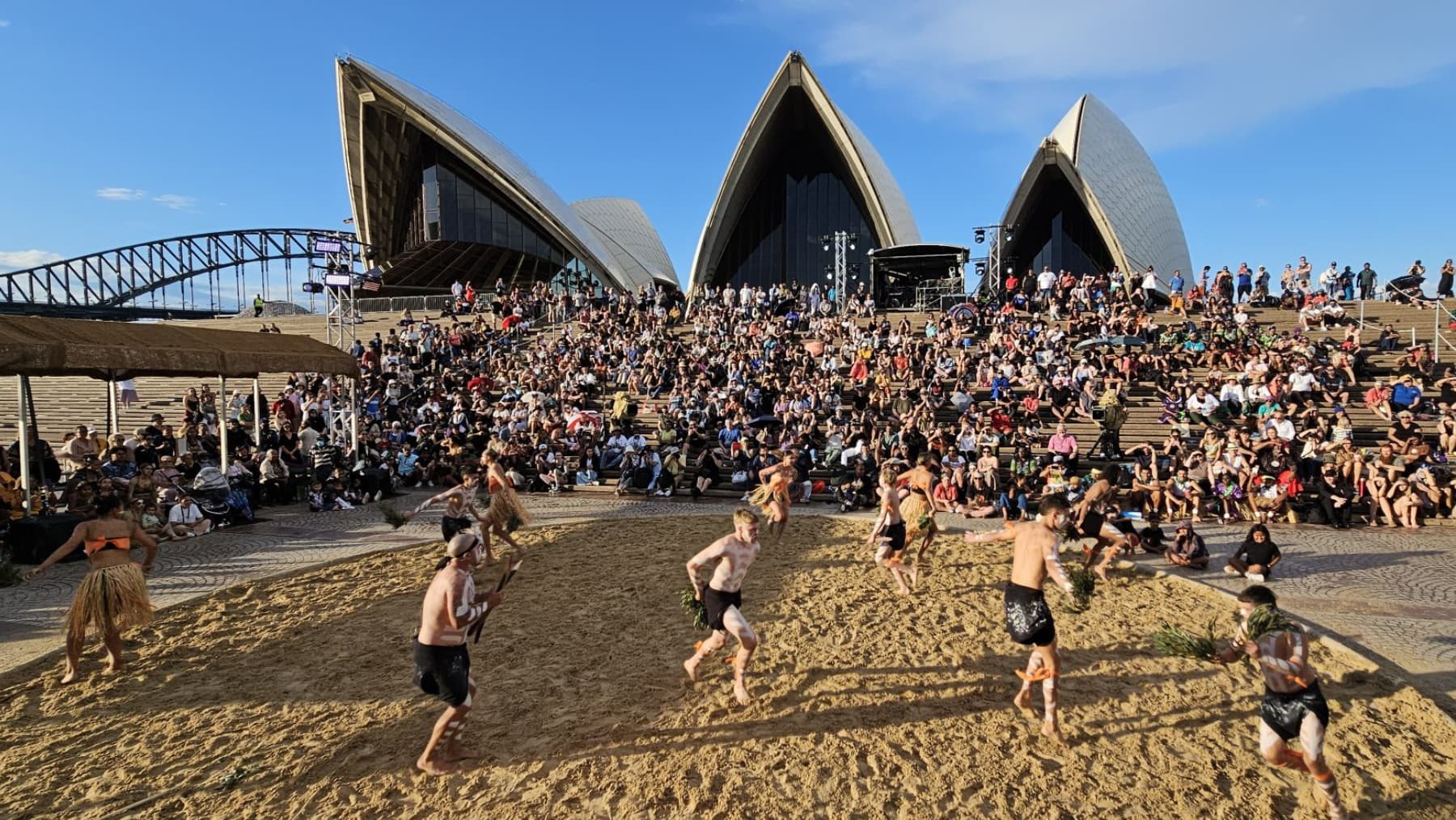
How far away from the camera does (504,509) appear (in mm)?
10750

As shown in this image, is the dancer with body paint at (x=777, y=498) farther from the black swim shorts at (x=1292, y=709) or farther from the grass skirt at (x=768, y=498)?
the black swim shorts at (x=1292, y=709)

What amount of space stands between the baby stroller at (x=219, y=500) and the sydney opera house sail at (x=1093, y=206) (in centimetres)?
3523

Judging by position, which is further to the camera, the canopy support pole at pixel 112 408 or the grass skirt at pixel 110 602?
the canopy support pole at pixel 112 408

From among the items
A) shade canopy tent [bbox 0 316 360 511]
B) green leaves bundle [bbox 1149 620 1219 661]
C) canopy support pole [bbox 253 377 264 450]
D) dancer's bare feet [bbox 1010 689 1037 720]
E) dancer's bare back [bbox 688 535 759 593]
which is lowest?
dancer's bare feet [bbox 1010 689 1037 720]

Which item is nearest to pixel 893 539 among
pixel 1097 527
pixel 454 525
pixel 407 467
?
pixel 1097 527

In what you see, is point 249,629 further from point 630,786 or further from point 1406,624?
point 1406,624

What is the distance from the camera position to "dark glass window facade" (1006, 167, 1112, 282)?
37.6 meters

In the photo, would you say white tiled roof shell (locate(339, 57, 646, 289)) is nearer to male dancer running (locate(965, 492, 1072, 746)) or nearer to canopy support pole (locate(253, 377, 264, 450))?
canopy support pole (locate(253, 377, 264, 450))

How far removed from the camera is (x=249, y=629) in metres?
7.73

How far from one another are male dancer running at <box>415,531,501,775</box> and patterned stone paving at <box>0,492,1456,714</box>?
16.1 ft

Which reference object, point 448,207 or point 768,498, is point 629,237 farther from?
point 768,498

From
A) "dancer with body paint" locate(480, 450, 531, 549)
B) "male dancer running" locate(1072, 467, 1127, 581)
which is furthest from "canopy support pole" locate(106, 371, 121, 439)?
"male dancer running" locate(1072, 467, 1127, 581)

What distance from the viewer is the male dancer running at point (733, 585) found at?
5980 millimetres

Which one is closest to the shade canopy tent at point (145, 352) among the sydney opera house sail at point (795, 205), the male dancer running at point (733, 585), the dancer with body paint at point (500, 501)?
the dancer with body paint at point (500, 501)
